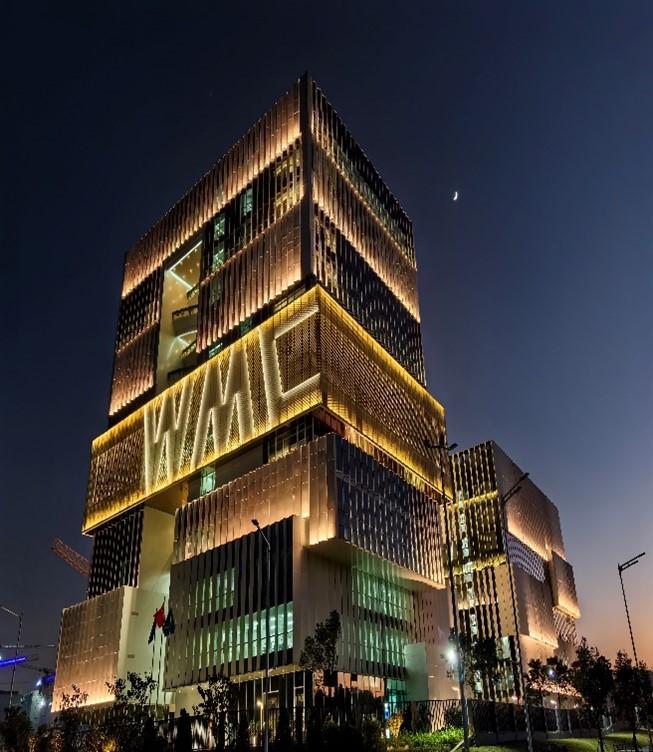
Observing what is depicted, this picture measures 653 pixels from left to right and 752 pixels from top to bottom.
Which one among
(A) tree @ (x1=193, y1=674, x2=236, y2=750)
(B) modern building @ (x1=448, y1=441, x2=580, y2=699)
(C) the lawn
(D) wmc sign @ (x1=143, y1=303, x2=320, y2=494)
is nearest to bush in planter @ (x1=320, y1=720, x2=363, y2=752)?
(C) the lawn

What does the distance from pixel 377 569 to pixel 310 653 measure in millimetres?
16547

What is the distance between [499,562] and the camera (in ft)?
319

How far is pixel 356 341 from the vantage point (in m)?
71.3

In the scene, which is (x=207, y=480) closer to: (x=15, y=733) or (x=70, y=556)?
(x=15, y=733)

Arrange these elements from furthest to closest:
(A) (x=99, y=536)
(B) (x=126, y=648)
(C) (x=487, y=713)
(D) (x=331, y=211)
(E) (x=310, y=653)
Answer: (A) (x=99, y=536) < (D) (x=331, y=211) < (B) (x=126, y=648) < (E) (x=310, y=653) < (C) (x=487, y=713)

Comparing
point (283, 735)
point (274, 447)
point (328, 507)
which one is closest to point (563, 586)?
point (274, 447)

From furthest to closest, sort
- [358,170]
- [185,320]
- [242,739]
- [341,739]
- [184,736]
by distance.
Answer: [185,320] → [358,170] → [184,736] → [242,739] → [341,739]

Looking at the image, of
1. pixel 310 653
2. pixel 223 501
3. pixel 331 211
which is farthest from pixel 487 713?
pixel 331 211

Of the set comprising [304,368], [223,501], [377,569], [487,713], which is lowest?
[487,713]

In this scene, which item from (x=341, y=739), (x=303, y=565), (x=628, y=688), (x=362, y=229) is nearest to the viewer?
(x=341, y=739)

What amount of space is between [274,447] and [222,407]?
9.36 meters

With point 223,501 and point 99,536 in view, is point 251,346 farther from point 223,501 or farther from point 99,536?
point 99,536

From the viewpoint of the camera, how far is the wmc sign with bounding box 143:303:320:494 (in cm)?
6725

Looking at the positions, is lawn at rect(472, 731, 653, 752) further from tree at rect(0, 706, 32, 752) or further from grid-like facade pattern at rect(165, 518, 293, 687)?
tree at rect(0, 706, 32, 752)
